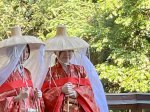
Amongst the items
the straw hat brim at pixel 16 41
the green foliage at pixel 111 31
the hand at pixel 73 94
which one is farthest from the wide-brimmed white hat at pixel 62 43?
the green foliage at pixel 111 31

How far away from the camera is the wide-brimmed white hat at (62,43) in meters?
2.14

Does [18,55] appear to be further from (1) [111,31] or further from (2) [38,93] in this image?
(1) [111,31]

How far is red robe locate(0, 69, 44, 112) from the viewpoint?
200 cm

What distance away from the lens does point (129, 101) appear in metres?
2.61

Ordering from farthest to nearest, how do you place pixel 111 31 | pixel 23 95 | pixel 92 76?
1. pixel 111 31
2. pixel 92 76
3. pixel 23 95

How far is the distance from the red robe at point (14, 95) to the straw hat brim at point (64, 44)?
0.23 metres

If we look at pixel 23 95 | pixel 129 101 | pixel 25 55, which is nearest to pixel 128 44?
pixel 129 101

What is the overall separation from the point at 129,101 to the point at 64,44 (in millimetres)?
697

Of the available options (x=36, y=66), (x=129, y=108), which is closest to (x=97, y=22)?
(x=129, y=108)

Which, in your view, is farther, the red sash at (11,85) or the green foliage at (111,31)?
the green foliage at (111,31)

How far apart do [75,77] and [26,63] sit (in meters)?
0.27

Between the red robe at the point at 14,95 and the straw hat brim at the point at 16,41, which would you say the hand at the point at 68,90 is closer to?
the red robe at the point at 14,95

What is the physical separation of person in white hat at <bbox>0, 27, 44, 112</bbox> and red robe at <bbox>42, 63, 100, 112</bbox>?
6cm

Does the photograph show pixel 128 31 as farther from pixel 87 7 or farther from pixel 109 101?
pixel 109 101
